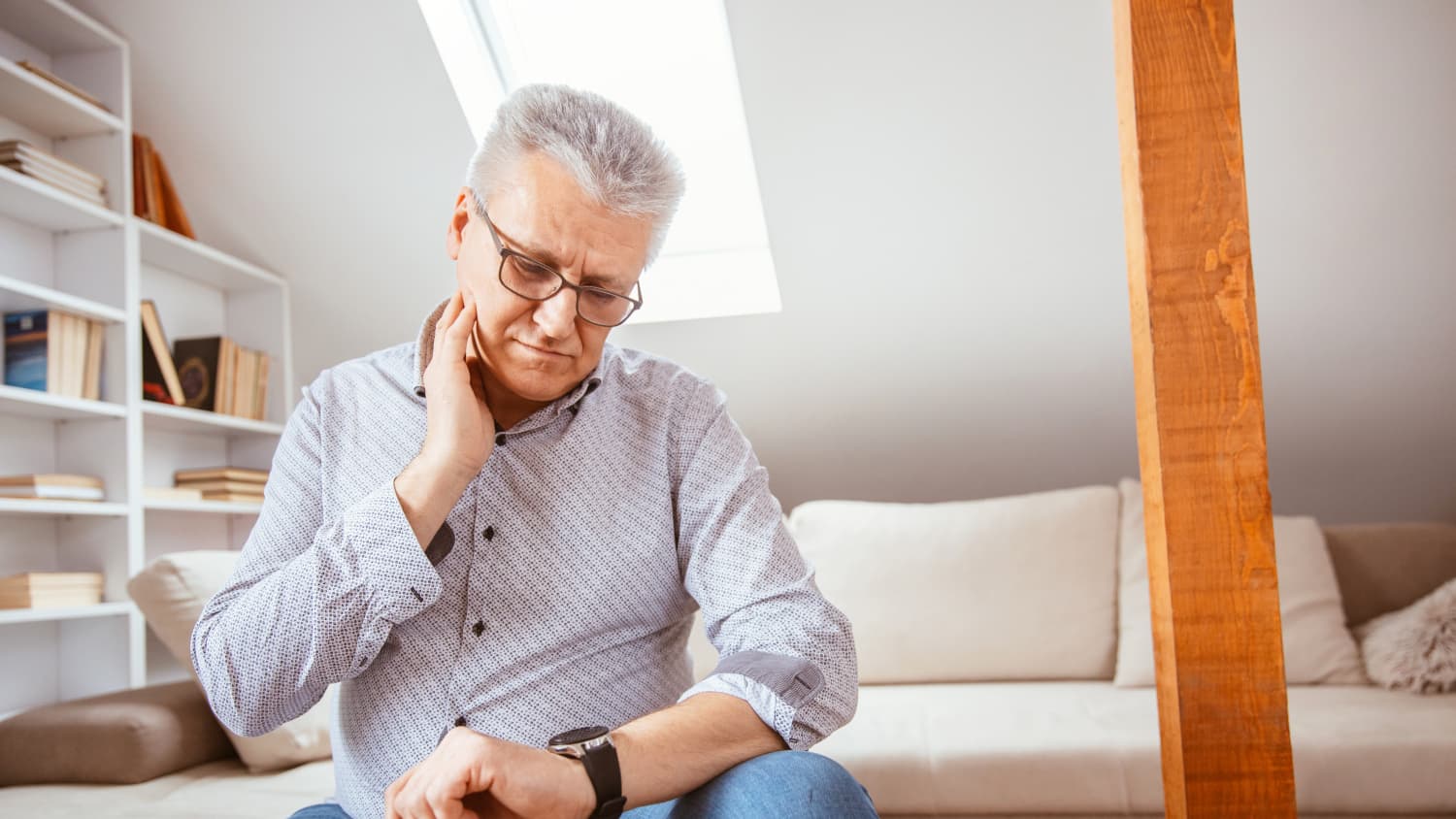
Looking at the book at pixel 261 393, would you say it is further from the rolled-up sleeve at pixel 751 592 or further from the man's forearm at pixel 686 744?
the man's forearm at pixel 686 744

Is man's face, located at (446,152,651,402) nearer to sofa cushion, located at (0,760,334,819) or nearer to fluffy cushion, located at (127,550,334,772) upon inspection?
sofa cushion, located at (0,760,334,819)

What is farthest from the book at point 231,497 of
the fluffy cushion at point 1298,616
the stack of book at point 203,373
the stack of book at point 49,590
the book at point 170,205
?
the fluffy cushion at point 1298,616

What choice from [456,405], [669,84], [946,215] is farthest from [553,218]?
[669,84]

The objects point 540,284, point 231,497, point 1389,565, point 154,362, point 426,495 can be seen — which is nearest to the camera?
point 426,495

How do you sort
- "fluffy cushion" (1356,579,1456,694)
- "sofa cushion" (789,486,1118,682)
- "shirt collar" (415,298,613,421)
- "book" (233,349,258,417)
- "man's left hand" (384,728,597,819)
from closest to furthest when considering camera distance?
"man's left hand" (384,728,597,819)
"shirt collar" (415,298,613,421)
"fluffy cushion" (1356,579,1456,694)
"sofa cushion" (789,486,1118,682)
"book" (233,349,258,417)

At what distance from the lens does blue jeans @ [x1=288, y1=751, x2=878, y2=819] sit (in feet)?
3.15

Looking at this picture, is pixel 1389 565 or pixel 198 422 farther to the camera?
pixel 198 422

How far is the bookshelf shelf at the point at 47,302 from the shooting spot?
2.71m

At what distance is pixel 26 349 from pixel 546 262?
2.28m

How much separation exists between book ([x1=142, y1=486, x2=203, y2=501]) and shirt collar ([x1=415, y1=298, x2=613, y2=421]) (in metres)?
2.13

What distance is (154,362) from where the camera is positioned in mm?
3193

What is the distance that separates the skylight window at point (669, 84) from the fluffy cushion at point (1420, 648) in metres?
1.85

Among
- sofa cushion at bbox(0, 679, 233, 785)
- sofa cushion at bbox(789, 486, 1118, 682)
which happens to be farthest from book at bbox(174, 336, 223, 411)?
sofa cushion at bbox(789, 486, 1118, 682)

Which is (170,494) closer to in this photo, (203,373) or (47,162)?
(203,373)
